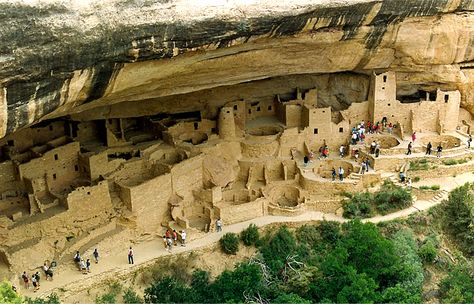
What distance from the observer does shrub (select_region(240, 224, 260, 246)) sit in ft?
52.1

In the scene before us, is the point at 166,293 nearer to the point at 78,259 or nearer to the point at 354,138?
the point at 78,259

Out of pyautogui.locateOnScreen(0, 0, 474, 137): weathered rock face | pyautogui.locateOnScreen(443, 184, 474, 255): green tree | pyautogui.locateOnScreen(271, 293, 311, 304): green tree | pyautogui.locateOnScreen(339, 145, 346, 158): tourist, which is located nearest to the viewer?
pyautogui.locateOnScreen(0, 0, 474, 137): weathered rock face

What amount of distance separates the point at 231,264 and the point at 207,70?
4.48 metres

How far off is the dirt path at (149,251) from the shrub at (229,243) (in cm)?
18

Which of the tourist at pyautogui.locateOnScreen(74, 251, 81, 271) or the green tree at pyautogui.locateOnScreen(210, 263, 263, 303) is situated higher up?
the tourist at pyautogui.locateOnScreen(74, 251, 81, 271)

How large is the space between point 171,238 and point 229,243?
1330 millimetres

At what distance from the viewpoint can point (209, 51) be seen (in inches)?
526

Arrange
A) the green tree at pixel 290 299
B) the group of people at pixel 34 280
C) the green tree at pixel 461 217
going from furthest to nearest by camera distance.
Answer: the green tree at pixel 461 217 < the green tree at pixel 290 299 < the group of people at pixel 34 280

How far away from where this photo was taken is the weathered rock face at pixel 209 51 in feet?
33.1

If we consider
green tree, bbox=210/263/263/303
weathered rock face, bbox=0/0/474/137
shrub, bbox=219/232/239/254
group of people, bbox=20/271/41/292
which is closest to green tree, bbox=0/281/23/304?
weathered rock face, bbox=0/0/474/137

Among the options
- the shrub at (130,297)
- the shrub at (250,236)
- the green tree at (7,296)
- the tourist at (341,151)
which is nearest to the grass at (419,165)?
the tourist at (341,151)

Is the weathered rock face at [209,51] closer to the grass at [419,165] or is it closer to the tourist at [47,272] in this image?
the grass at [419,165]

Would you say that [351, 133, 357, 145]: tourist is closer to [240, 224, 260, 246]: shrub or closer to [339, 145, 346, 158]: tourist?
[339, 145, 346, 158]: tourist

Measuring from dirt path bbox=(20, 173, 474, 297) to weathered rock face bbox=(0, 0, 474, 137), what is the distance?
3.25 metres
